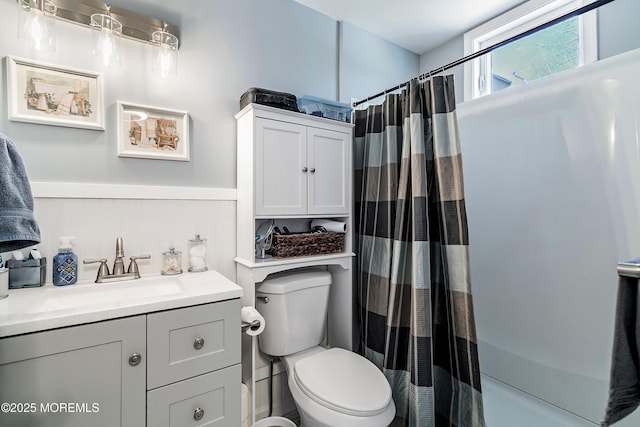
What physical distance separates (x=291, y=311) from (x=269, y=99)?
1.06 meters

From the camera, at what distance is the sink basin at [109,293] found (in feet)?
3.08

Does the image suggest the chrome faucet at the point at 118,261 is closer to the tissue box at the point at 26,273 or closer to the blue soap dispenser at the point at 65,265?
the blue soap dispenser at the point at 65,265

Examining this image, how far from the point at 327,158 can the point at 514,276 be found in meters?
1.19

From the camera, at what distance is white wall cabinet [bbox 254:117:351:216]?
1.40m

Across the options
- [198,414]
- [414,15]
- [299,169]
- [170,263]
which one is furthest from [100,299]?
[414,15]

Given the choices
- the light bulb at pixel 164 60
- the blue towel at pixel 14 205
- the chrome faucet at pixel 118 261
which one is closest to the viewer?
the blue towel at pixel 14 205

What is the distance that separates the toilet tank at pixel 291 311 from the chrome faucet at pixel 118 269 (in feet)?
1.82

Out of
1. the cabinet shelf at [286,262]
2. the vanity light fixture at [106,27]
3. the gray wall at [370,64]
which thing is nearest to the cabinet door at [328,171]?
the cabinet shelf at [286,262]

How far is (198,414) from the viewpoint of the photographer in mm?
1017

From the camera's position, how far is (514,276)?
1552 mm

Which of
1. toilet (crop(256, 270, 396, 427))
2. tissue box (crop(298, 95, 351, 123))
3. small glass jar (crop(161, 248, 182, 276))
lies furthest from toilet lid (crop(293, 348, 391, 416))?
tissue box (crop(298, 95, 351, 123))

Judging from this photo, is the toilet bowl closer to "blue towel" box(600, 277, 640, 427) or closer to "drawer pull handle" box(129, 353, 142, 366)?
"drawer pull handle" box(129, 353, 142, 366)

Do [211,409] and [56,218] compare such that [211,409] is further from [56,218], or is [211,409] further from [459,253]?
[459,253]

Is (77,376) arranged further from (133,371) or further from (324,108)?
(324,108)
